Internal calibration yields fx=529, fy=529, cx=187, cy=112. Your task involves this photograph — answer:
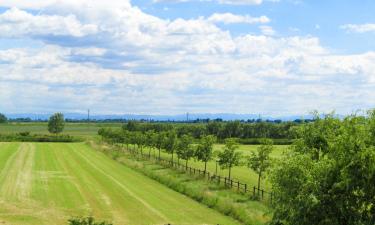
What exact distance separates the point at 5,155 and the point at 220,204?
6358 cm

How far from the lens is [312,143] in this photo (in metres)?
25.7

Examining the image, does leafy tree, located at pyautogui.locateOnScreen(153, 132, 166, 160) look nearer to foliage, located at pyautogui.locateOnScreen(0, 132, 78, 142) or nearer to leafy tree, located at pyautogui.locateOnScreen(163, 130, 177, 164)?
leafy tree, located at pyautogui.locateOnScreen(163, 130, 177, 164)

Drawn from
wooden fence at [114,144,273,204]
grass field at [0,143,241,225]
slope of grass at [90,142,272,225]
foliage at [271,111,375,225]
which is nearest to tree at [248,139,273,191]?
wooden fence at [114,144,273,204]

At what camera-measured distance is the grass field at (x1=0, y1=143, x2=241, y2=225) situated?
38.9 m

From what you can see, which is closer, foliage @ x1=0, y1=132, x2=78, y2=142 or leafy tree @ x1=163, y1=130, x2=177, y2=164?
leafy tree @ x1=163, y1=130, x2=177, y2=164

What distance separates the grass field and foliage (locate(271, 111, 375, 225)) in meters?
16.0

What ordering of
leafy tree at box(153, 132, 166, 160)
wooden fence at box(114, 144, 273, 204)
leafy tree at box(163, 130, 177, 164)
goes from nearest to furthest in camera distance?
wooden fence at box(114, 144, 273, 204) < leafy tree at box(163, 130, 177, 164) < leafy tree at box(153, 132, 166, 160)

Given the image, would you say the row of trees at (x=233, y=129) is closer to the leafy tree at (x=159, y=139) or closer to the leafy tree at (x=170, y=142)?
the leafy tree at (x=159, y=139)

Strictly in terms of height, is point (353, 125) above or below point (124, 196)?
above

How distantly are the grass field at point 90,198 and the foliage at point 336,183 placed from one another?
52.5 feet

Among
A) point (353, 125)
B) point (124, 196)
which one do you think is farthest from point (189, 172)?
point (353, 125)

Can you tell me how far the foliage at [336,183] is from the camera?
20219 millimetres

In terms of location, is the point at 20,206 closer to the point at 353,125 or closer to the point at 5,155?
the point at 353,125

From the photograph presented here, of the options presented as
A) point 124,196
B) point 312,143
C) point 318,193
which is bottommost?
point 124,196
